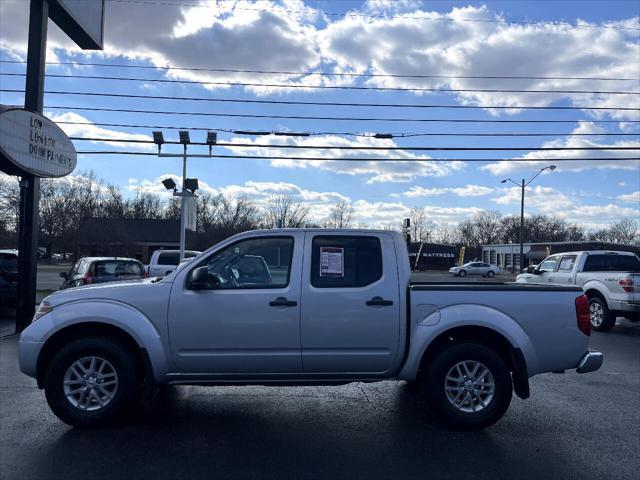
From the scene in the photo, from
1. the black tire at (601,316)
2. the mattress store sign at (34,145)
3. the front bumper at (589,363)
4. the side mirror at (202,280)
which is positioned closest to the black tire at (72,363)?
the side mirror at (202,280)

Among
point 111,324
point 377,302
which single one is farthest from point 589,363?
point 111,324

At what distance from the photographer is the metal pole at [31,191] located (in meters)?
11.6

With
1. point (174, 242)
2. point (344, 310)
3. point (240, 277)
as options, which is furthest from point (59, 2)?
point (174, 242)

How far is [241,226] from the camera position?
73.1 m

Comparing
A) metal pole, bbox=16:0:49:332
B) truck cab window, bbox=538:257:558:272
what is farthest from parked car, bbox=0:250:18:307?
truck cab window, bbox=538:257:558:272

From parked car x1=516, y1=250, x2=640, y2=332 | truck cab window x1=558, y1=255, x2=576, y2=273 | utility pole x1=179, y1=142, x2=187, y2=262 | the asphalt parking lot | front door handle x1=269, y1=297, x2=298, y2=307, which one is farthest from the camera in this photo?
utility pole x1=179, y1=142, x2=187, y2=262

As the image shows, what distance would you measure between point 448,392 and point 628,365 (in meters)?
5.40

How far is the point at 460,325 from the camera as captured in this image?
210 inches

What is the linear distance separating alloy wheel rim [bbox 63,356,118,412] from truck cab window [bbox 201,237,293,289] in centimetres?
142

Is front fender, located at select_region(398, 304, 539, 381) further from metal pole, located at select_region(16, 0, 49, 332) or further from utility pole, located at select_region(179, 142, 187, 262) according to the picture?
utility pole, located at select_region(179, 142, 187, 262)

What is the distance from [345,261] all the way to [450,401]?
1.75 meters

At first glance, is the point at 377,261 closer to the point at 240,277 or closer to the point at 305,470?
the point at 240,277

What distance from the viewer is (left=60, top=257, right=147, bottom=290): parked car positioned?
12.9 meters

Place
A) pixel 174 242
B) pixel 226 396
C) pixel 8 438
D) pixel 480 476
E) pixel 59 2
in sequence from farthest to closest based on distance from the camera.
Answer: pixel 174 242 < pixel 59 2 < pixel 226 396 < pixel 8 438 < pixel 480 476
